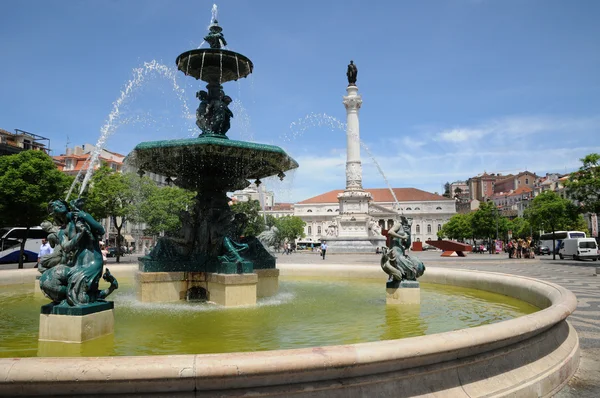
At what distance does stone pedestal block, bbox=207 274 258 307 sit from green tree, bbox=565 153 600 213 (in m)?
23.3

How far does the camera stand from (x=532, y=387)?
3930 millimetres

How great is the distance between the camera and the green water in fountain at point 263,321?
489 cm

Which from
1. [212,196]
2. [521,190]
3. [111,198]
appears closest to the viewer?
[212,196]

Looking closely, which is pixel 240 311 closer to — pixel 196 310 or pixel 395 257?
pixel 196 310

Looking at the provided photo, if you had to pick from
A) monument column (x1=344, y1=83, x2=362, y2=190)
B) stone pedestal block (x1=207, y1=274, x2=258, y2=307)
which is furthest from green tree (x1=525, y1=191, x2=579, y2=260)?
stone pedestal block (x1=207, y1=274, x2=258, y2=307)

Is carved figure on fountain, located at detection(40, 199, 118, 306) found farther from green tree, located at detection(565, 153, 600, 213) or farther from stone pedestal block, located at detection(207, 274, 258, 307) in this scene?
green tree, located at detection(565, 153, 600, 213)

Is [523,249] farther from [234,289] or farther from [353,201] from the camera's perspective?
[234,289]

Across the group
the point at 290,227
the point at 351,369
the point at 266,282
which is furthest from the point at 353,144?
the point at 351,369

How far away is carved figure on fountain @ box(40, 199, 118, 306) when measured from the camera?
492 cm

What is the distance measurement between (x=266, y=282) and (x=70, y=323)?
16.7 feet

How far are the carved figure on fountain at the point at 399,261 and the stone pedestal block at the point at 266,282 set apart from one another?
270 cm

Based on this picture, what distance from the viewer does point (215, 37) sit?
10086 mm

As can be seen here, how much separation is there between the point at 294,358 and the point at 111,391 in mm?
1195

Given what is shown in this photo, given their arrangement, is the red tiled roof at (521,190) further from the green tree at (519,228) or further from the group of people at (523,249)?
the group of people at (523,249)
